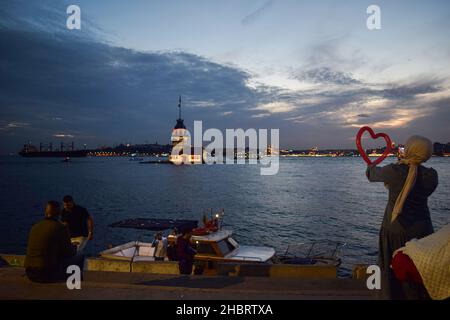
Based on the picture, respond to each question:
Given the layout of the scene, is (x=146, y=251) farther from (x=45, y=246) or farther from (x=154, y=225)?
(x=45, y=246)

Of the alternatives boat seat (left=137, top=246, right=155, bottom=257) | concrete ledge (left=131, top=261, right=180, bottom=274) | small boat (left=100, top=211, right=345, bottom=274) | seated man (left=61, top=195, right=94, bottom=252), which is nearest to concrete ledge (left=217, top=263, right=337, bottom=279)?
concrete ledge (left=131, top=261, right=180, bottom=274)

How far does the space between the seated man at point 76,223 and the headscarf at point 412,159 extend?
7719 millimetres

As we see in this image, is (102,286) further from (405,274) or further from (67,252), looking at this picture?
(405,274)

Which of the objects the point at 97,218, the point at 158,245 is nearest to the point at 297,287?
the point at 158,245

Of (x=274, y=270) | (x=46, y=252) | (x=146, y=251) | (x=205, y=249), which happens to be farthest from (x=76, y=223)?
(x=146, y=251)

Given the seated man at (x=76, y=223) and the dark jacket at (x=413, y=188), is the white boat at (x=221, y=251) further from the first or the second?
the dark jacket at (x=413, y=188)

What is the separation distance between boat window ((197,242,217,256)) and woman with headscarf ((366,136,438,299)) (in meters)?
12.7

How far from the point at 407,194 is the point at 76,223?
8.18 meters

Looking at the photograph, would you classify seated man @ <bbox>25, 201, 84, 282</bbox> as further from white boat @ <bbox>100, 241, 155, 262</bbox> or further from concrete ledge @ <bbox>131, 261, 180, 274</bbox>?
white boat @ <bbox>100, 241, 155, 262</bbox>

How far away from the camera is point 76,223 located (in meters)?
9.37

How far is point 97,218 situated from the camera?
50.2 meters

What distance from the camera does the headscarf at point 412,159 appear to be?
4219 millimetres

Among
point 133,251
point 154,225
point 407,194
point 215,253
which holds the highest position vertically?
point 407,194

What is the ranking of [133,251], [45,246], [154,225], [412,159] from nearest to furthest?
[412,159] < [45,246] < [133,251] < [154,225]
